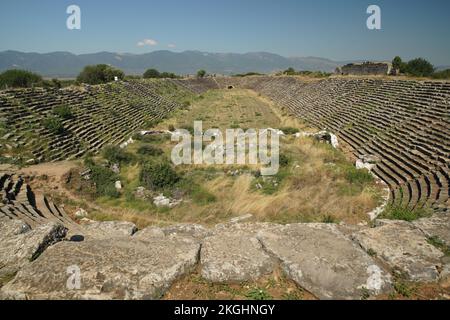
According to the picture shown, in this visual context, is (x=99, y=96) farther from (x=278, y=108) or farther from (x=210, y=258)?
(x=210, y=258)

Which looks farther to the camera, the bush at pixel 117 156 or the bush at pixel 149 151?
the bush at pixel 149 151

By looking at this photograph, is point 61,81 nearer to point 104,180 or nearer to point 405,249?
point 104,180

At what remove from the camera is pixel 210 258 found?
399cm

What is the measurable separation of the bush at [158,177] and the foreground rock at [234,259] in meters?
9.02

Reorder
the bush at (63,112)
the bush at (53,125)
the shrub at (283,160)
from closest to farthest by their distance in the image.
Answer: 1. the shrub at (283,160)
2. the bush at (53,125)
3. the bush at (63,112)

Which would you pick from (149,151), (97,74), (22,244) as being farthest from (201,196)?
(97,74)

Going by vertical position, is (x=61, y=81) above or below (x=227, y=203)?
above

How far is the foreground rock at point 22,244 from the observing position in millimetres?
4059

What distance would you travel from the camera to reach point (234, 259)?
12.9ft

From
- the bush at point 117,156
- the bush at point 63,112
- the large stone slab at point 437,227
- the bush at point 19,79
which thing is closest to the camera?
the large stone slab at point 437,227

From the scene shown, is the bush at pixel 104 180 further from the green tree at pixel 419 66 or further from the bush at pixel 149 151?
the green tree at pixel 419 66

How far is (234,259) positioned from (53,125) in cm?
1864

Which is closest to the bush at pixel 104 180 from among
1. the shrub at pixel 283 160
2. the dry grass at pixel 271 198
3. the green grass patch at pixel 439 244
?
the dry grass at pixel 271 198

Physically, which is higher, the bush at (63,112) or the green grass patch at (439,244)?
the bush at (63,112)
